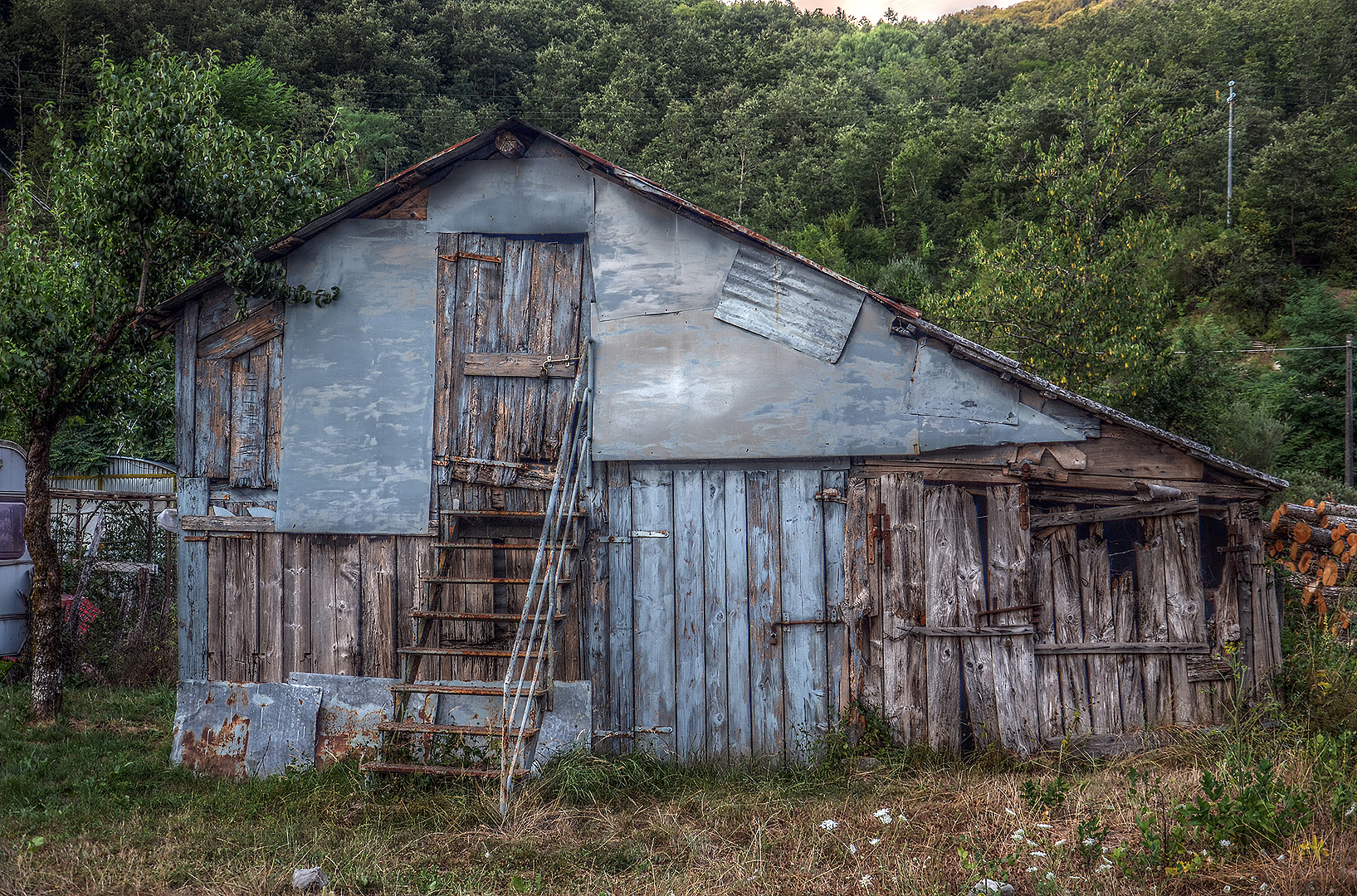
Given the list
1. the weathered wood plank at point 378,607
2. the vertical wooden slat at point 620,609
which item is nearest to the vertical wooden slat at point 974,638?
the vertical wooden slat at point 620,609

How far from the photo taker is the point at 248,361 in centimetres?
725

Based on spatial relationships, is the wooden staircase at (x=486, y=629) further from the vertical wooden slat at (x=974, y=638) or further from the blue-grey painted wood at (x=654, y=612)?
the vertical wooden slat at (x=974, y=638)

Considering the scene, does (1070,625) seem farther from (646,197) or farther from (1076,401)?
(646,197)

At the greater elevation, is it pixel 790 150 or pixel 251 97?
pixel 790 150

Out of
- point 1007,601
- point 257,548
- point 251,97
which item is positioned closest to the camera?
point 1007,601

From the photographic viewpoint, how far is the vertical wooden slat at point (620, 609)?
6.82 m

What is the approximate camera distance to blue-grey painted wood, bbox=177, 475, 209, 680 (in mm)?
7191

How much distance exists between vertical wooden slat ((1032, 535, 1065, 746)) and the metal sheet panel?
529 cm

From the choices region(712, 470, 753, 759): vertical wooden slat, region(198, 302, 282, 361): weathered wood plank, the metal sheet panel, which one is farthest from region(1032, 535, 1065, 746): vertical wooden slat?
region(198, 302, 282, 361): weathered wood plank

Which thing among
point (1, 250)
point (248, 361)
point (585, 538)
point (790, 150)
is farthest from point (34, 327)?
point (790, 150)

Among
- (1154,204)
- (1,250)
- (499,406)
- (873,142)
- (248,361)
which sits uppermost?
(873,142)

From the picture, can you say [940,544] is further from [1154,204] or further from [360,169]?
[1154,204]

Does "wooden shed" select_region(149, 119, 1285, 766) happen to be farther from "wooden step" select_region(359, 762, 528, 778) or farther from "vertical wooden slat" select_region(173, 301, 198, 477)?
"wooden step" select_region(359, 762, 528, 778)

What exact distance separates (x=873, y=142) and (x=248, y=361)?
102 feet
